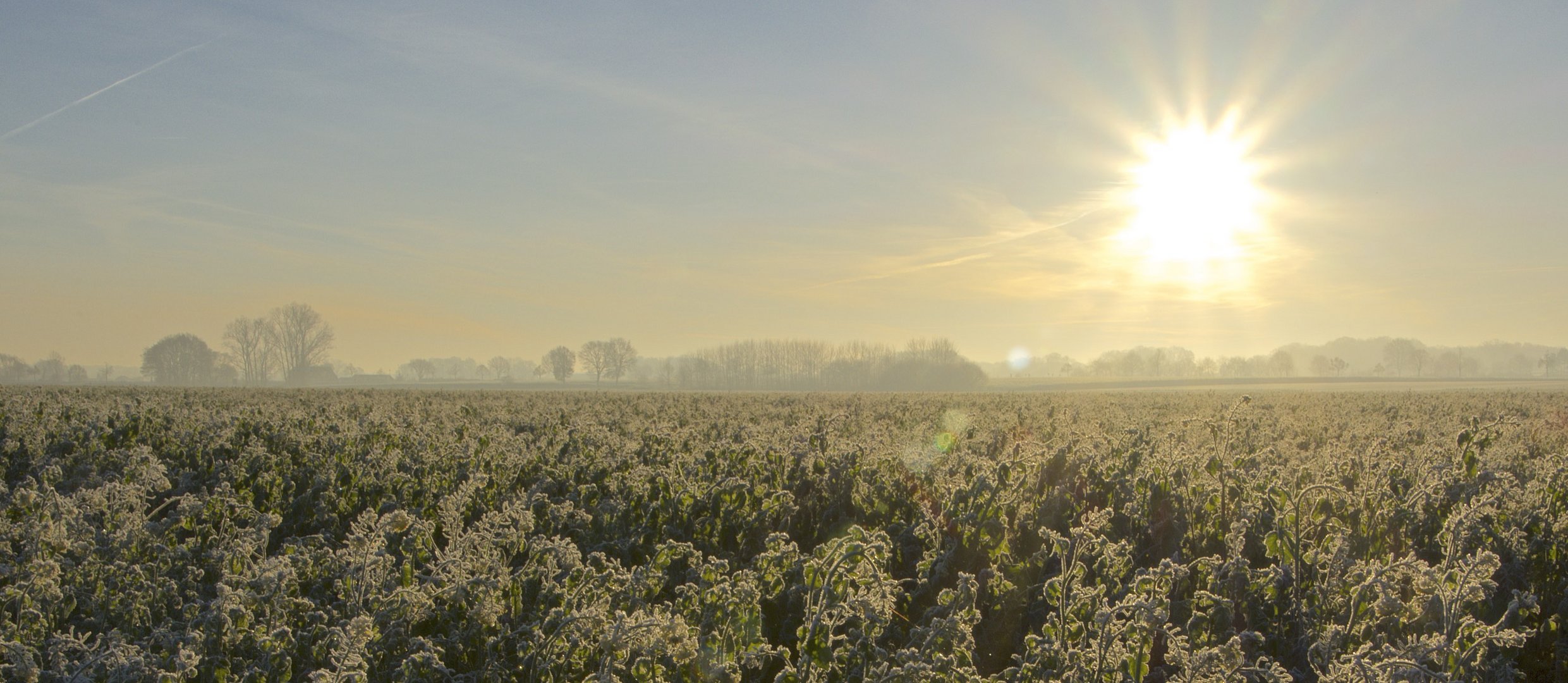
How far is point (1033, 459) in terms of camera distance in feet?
21.7

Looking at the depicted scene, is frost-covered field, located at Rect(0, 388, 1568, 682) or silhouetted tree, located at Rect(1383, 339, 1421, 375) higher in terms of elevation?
silhouetted tree, located at Rect(1383, 339, 1421, 375)

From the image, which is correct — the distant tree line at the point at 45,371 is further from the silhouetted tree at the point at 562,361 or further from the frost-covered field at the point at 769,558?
the frost-covered field at the point at 769,558

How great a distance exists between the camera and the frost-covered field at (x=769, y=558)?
3.29m

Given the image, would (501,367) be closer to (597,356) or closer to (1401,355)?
(597,356)

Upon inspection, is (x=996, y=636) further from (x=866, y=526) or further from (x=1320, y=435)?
(x=1320, y=435)

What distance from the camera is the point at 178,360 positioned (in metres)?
118

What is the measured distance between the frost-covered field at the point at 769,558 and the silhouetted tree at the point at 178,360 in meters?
136

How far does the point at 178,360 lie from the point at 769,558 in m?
147

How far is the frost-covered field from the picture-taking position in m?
3.29

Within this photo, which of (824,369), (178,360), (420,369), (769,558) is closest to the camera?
(769,558)

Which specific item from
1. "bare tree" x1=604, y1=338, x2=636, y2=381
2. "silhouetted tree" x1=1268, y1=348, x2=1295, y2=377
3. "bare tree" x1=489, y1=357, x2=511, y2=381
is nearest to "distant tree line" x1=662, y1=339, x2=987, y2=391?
"bare tree" x1=604, y1=338, x2=636, y2=381

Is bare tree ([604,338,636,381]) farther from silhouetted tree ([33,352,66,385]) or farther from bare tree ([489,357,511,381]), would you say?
silhouetted tree ([33,352,66,385])

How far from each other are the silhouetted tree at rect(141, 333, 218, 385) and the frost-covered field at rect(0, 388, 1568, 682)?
5370 inches

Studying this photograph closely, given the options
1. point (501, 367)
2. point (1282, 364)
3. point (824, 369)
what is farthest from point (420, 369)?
point (1282, 364)
